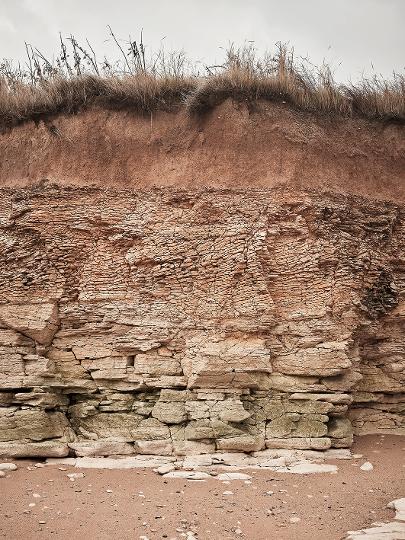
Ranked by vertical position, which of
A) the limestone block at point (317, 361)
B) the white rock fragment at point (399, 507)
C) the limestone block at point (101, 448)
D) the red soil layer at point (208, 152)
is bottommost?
the white rock fragment at point (399, 507)

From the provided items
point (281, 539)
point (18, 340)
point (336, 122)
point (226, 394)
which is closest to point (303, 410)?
point (226, 394)

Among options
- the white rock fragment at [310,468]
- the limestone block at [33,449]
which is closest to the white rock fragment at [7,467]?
the limestone block at [33,449]

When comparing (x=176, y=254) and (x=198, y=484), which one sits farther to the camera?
(x=176, y=254)

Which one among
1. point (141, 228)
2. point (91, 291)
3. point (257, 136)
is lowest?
point (91, 291)

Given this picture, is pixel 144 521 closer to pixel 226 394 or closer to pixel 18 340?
pixel 226 394

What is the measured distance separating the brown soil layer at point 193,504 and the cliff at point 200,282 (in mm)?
800

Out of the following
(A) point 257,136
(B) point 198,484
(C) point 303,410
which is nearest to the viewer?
(B) point 198,484

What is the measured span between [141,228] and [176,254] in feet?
2.37

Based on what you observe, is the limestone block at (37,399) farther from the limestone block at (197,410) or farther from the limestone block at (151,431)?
the limestone block at (197,410)

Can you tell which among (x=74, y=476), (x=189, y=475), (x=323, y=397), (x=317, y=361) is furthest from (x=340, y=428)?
(x=74, y=476)

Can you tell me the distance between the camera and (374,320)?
8656 mm

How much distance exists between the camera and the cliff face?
780 cm

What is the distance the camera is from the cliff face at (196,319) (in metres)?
7.80

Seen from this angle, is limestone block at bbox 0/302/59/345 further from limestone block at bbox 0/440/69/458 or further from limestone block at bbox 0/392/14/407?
limestone block at bbox 0/440/69/458
